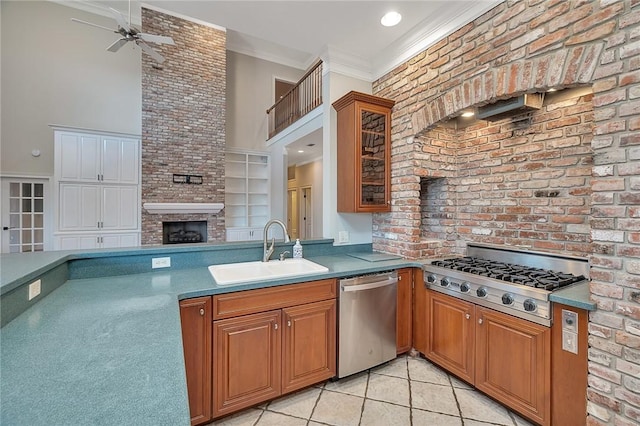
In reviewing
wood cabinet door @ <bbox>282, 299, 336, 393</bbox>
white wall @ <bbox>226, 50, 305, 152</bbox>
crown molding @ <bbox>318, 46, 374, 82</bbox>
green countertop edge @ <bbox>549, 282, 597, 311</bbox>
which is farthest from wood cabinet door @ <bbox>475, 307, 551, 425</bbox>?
white wall @ <bbox>226, 50, 305, 152</bbox>

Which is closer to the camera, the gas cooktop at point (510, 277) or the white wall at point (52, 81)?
the gas cooktop at point (510, 277)

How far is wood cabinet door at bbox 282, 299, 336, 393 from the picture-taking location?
6.58ft

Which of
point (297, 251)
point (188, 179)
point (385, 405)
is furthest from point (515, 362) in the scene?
point (188, 179)

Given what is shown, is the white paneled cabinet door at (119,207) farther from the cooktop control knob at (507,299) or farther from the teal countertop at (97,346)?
the cooktop control knob at (507,299)

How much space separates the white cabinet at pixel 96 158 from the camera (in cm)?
508

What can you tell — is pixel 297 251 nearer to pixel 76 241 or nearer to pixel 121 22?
pixel 121 22

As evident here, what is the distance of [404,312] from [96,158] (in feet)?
19.6

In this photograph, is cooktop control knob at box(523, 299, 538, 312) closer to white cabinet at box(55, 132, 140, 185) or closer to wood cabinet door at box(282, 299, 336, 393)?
wood cabinet door at box(282, 299, 336, 393)

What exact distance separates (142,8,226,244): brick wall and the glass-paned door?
1.81 metres

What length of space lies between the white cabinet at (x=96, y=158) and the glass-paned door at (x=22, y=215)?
71cm

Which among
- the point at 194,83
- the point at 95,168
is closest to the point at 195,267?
the point at 95,168

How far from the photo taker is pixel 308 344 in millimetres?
2088

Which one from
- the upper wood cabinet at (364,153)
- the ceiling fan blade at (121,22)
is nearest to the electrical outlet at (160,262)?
the upper wood cabinet at (364,153)

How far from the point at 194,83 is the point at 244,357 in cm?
576
